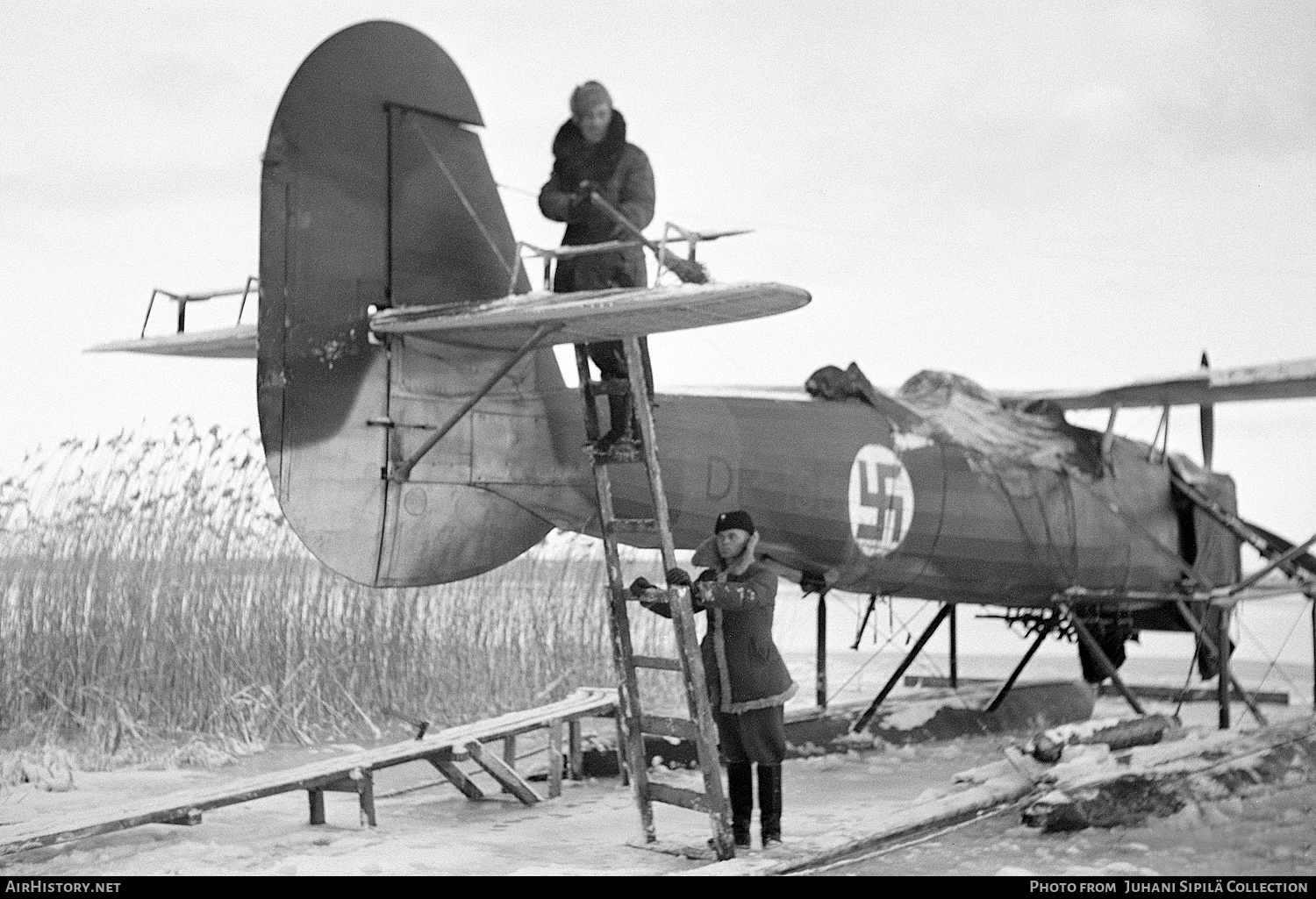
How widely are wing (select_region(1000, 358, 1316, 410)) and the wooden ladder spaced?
5112 mm

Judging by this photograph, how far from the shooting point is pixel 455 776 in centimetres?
775

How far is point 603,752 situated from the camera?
28.4 feet

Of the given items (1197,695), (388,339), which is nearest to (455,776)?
(388,339)

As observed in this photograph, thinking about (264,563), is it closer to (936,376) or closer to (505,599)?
(505,599)

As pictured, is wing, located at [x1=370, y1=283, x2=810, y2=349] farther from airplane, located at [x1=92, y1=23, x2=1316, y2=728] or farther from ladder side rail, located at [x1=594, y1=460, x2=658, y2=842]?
ladder side rail, located at [x1=594, y1=460, x2=658, y2=842]

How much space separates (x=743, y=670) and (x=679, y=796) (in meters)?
0.69

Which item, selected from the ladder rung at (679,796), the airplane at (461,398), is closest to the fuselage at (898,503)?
the airplane at (461,398)

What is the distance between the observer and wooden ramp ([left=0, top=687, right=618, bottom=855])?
6027mm

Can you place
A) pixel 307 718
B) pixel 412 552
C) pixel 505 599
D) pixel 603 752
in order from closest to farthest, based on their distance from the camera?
pixel 412 552, pixel 603 752, pixel 307 718, pixel 505 599

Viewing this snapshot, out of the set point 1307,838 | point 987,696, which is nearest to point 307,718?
point 987,696

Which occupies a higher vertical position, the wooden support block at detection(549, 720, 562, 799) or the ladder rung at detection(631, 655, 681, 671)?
the ladder rung at detection(631, 655, 681, 671)

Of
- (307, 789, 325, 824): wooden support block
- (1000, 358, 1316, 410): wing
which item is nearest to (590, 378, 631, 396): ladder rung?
(307, 789, 325, 824): wooden support block

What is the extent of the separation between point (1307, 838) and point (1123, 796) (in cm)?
82

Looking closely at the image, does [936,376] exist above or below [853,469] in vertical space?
above
